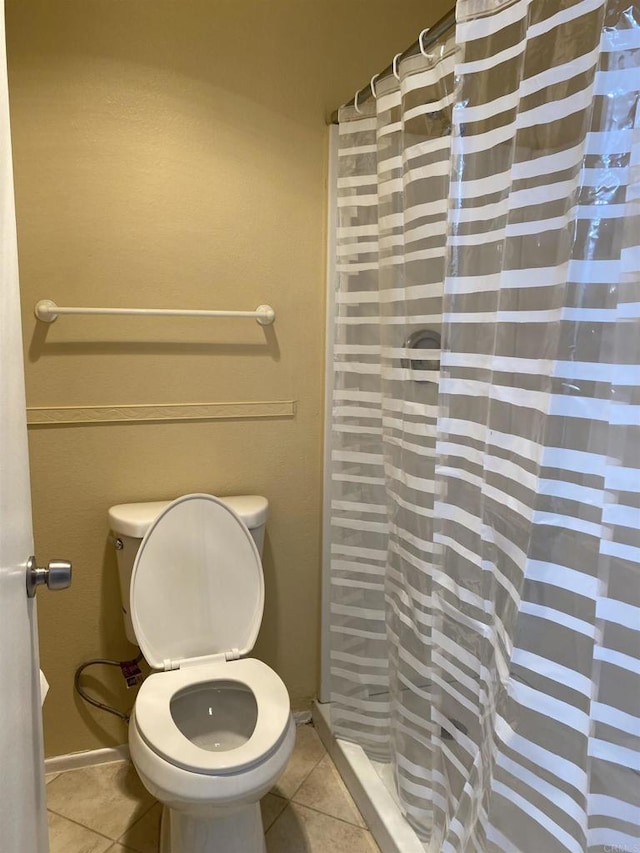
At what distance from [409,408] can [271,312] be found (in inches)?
25.2

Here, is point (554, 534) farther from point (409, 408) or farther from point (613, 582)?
point (409, 408)

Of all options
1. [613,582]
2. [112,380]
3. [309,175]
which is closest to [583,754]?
[613,582]

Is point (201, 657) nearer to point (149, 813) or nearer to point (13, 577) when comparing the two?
point (149, 813)

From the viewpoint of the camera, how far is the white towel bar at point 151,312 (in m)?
1.71

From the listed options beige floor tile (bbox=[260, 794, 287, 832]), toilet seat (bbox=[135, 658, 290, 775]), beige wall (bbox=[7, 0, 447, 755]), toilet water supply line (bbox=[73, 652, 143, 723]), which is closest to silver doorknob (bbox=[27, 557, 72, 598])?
toilet seat (bbox=[135, 658, 290, 775])

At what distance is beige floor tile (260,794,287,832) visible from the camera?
5.72 ft

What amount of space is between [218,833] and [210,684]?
1.08 ft

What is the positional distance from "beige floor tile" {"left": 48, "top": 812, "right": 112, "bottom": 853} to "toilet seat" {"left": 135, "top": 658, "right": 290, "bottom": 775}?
48cm

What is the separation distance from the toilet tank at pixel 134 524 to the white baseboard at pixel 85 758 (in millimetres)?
380

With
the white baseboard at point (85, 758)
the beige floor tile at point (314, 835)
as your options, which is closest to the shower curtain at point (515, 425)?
the beige floor tile at point (314, 835)

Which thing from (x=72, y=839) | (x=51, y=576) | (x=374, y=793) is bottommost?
(x=72, y=839)

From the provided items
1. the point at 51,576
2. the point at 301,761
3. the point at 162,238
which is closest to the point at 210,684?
the point at 301,761

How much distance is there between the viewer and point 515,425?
1043 mm

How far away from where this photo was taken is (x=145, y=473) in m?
1.88
